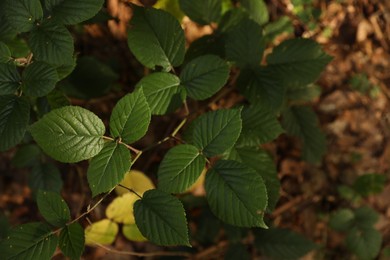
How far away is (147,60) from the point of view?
50.1 inches

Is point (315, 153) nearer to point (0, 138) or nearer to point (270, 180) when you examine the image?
point (270, 180)

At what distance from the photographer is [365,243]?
1858mm

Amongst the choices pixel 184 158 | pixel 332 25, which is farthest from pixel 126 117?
pixel 332 25

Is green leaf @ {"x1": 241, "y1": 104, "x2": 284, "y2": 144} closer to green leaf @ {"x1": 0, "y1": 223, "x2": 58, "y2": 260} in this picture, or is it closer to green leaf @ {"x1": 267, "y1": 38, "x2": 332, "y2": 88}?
green leaf @ {"x1": 267, "y1": 38, "x2": 332, "y2": 88}

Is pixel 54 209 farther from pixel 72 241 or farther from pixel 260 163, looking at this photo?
pixel 260 163

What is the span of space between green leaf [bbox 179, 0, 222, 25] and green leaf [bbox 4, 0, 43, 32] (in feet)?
1.74

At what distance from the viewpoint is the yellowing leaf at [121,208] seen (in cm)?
150

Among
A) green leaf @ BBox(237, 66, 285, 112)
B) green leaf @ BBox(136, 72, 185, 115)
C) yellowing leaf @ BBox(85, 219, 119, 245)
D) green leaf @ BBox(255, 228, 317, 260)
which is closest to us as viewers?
green leaf @ BBox(136, 72, 185, 115)

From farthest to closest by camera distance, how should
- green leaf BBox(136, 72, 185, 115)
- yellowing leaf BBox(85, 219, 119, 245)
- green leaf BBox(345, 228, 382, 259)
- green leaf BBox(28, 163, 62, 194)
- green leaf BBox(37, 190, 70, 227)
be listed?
1. green leaf BBox(345, 228, 382, 259)
2. green leaf BBox(28, 163, 62, 194)
3. yellowing leaf BBox(85, 219, 119, 245)
4. green leaf BBox(136, 72, 185, 115)
5. green leaf BBox(37, 190, 70, 227)

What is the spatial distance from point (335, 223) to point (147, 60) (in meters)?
1.21

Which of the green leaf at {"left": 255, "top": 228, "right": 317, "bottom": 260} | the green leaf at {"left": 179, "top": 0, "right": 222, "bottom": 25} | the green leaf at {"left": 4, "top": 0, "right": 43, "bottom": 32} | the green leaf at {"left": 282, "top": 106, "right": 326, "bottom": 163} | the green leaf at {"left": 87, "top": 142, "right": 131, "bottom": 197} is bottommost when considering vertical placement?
the green leaf at {"left": 255, "top": 228, "right": 317, "bottom": 260}

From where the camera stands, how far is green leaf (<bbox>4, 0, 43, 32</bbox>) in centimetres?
106

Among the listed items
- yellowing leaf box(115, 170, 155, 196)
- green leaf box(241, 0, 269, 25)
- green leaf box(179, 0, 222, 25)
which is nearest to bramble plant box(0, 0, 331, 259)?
green leaf box(179, 0, 222, 25)

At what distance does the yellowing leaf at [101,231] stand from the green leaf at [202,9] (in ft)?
2.59
